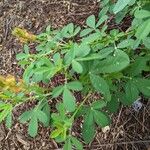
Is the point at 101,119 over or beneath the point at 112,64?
beneath

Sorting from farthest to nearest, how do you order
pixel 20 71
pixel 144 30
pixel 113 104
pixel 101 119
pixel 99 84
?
pixel 20 71, pixel 113 104, pixel 101 119, pixel 99 84, pixel 144 30

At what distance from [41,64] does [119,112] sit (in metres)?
0.74

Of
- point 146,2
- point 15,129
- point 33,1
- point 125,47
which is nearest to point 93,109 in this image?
point 125,47

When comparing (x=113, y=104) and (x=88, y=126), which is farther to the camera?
(x=113, y=104)

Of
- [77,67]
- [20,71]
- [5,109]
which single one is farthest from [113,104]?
[20,71]

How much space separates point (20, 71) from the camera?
2727mm

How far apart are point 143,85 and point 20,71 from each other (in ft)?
3.97

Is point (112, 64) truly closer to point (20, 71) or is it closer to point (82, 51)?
point (82, 51)

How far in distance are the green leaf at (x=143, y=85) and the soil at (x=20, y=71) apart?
53cm

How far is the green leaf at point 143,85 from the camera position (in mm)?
1710

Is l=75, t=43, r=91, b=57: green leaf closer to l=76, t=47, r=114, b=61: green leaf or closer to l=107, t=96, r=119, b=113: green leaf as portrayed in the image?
l=76, t=47, r=114, b=61: green leaf


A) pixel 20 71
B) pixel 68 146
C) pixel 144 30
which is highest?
pixel 144 30

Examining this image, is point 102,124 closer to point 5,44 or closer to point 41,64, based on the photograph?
point 41,64

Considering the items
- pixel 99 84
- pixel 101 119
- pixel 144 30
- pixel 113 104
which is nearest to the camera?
pixel 144 30
